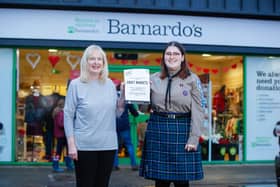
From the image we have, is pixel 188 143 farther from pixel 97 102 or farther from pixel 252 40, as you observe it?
pixel 252 40

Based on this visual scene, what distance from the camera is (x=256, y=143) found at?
1140 centimetres

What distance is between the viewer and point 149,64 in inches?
431

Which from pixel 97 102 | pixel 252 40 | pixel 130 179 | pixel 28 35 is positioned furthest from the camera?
pixel 252 40

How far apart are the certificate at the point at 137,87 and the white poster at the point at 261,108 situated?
6.54 metres

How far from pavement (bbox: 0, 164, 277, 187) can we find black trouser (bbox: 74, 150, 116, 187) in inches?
141

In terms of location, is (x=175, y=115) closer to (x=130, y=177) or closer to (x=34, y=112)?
(x=130, y=177)

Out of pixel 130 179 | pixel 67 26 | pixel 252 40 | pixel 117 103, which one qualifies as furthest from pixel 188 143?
pixel 252 40

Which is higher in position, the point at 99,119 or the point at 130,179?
the point at 99,119

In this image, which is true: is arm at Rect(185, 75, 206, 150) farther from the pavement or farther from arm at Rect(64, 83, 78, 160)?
the pavement

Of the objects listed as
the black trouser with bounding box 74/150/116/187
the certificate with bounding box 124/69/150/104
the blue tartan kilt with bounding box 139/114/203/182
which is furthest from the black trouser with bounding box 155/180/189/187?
the certificate with bounding box 124/69/150/104

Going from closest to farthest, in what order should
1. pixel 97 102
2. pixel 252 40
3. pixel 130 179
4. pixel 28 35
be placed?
pixel 97 102
pixel 130 179
pixel 28 35
pixel 252 40

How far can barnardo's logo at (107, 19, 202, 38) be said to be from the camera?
34.6ft

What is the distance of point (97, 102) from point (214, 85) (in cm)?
690

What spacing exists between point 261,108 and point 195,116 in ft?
21.9
